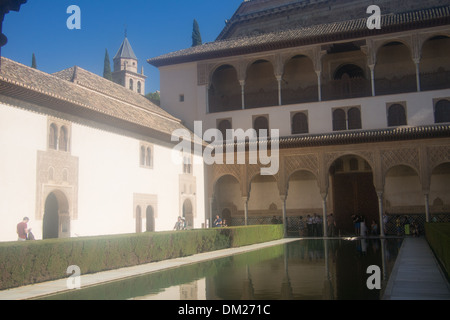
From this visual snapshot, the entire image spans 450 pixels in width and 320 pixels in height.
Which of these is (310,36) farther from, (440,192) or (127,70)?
(127,70)

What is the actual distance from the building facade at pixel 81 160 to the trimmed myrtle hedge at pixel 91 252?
3279 millimetres

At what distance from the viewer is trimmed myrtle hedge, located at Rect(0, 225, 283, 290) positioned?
31.3ft

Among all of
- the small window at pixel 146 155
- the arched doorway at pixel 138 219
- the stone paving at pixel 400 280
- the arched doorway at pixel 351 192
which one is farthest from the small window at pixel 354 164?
the stone paving at pixel 400 280

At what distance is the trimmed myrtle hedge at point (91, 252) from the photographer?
9531 millimetres

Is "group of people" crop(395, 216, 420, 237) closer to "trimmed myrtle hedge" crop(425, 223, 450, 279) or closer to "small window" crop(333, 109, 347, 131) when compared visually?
"small window" crop(333, 109, 347, 131)

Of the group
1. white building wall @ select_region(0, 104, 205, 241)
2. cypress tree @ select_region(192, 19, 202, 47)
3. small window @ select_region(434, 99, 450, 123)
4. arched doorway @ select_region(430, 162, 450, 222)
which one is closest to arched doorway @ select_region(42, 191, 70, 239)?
white building wall @ select_region(0, 104, 205, 241)

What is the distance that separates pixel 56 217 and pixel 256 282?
974 centimetres

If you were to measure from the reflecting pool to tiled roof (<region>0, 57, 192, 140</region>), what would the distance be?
22.2 ft

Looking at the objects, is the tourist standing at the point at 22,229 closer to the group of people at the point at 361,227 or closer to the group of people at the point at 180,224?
the group of people at the point at 180,224

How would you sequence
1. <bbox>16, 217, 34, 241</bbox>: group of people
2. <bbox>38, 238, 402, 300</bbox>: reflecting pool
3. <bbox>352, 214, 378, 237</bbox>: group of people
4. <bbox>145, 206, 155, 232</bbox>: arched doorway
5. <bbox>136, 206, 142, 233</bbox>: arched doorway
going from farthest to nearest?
<bbox>352, 214, 378, 237</bbox>: group of people < <bbox>145, 206, 155, 232</bbox>: arched doorway < <bbox>136, 206, 142, 233</bbox>: arched doorway < <bbox>16, 217, 34, 241</bbox>: group of people < <bbox>38, 238, 402, 300</bbox>: reflecting pool

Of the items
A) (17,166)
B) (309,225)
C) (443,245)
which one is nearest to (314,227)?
(309,225)

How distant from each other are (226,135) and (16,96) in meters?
14.9
